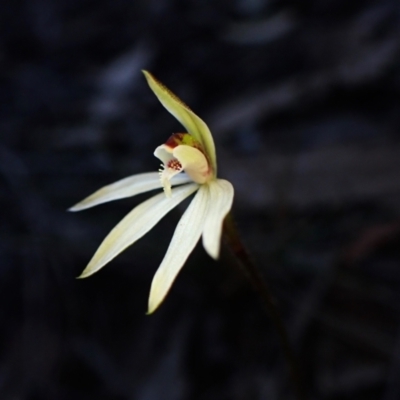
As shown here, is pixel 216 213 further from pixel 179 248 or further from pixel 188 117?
pixel 188 117

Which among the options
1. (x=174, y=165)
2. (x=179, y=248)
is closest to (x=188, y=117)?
(x=174, y=165)

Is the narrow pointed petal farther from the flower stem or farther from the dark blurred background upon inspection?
the dark blurred background

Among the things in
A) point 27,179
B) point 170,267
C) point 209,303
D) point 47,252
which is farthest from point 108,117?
point 170,267

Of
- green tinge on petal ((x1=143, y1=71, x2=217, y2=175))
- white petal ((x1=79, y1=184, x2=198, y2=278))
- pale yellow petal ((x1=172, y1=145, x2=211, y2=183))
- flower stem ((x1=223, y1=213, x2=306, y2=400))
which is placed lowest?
flower stem ((x1=223, y1=213, x2=306, y2=400))

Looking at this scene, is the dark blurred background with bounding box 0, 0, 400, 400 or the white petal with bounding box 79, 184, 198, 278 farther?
the dark blurred background with bounding box 0, 0, 400, 400

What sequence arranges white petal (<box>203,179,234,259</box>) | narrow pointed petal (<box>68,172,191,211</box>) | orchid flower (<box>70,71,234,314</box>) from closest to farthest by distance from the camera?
1. white petal (<box>203,179,234,259</box>)
2. orchid flower (<box>70,71,234,314</box>)
3. narrow pointed petal (<box>68,172,191,211</box>)

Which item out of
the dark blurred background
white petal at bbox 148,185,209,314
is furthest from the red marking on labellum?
the dark blurred background

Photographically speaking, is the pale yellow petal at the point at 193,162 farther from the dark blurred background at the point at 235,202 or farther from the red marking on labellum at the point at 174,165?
the dark blurred background at the point at 235,202
